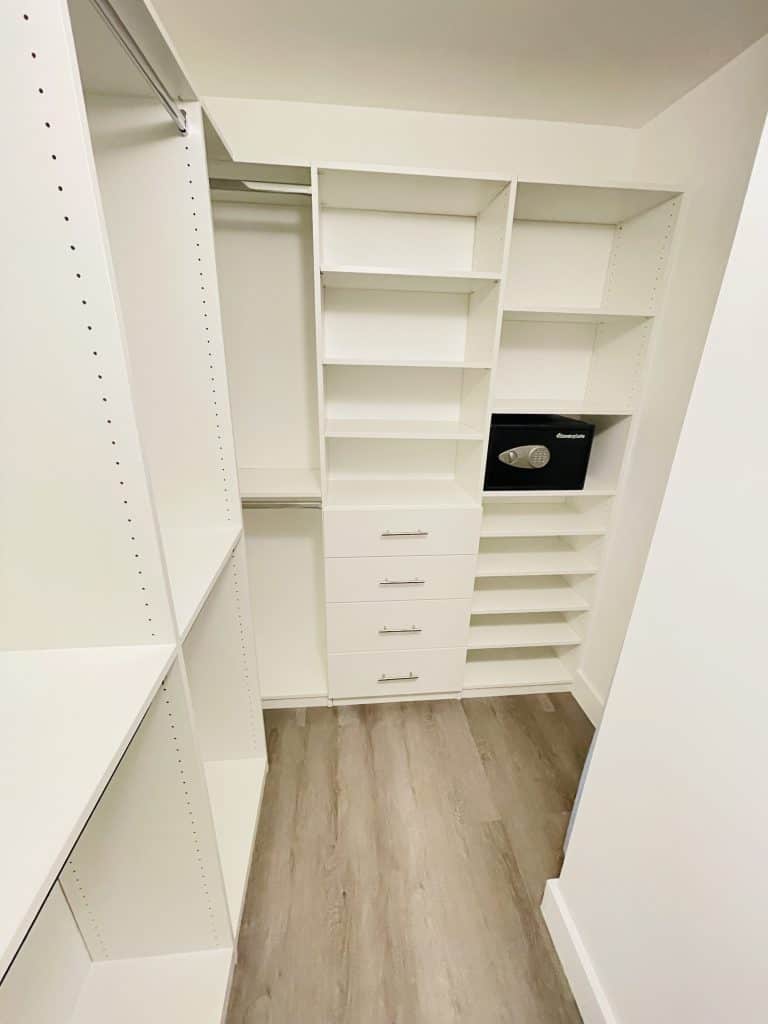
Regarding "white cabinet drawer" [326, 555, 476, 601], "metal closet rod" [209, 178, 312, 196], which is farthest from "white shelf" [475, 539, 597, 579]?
"metal closet rod" [209, 178, 312, 196]

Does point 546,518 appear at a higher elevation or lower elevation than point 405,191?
lower

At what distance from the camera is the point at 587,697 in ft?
6.49

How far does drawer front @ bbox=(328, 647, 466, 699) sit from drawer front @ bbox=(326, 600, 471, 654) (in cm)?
5

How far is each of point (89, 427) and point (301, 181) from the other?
1.23 m

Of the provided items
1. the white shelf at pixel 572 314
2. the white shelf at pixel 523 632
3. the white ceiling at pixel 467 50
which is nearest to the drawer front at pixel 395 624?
the white shelf at pixel 523 632

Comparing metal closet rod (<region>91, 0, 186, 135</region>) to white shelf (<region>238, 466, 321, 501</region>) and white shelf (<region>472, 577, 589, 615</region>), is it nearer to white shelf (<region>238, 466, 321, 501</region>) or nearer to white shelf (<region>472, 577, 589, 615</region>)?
white shelf (<region>238, 466, 321, 501</region>)

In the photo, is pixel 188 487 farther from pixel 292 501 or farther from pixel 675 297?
pixel 675 297

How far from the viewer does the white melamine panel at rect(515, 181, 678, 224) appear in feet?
4.51

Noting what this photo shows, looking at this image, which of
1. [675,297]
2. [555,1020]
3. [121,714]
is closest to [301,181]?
[675,297]

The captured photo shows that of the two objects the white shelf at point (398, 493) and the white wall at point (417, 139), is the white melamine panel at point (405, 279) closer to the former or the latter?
the white wall at point (417, 139)

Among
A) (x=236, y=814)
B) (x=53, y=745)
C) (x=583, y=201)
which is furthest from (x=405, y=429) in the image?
(x=236, y=814)

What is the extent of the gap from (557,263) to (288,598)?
6.20 feet

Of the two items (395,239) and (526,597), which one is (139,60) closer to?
(395,239)

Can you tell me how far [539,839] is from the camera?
1.46 m
